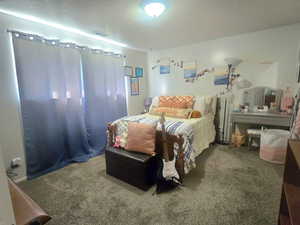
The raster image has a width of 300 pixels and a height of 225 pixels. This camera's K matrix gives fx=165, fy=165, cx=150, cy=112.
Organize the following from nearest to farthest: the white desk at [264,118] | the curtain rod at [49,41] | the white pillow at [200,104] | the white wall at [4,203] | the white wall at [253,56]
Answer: the white wall at [4,203] → the curtain rod at [49,41] → the white desk at [264,118] → the white wall at [253,56] → the white pillow at [200,104]

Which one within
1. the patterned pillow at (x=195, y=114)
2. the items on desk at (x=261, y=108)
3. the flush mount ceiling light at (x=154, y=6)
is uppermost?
the flush mount ceiling light at (x=154, y=6)

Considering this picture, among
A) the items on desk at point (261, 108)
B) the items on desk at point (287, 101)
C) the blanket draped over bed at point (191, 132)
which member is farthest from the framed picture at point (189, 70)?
the items on desk at point (287, 101)

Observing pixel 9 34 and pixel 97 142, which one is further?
pixel 97 142

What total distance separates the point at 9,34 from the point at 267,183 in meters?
3.81

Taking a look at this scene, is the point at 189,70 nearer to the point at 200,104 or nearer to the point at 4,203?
the point at 200,104

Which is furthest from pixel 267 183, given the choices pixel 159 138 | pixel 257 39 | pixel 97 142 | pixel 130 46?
pixel 130 46

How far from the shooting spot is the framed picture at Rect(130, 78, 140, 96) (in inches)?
160

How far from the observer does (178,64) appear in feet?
13.1

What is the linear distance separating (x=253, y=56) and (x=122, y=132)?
111 inches

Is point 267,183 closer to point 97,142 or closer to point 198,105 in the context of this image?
point 198,105

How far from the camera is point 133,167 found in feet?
6.82

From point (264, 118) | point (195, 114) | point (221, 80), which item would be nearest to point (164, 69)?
point (221, 80)

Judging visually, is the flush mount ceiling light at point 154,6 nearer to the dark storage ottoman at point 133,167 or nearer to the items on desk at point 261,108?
the dark storage ottoman at point 133,167

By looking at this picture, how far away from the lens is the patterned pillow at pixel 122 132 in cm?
238
